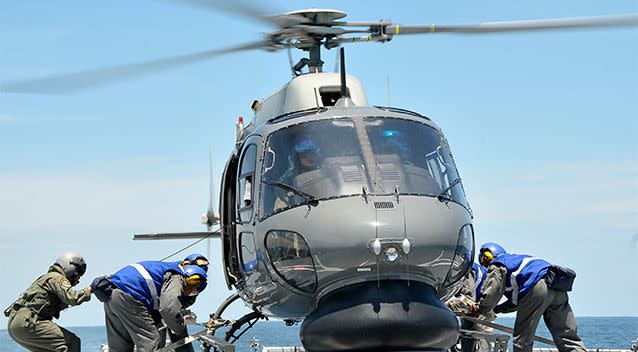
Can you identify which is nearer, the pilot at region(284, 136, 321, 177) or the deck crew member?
the pilot at region(284, 136, 321, 177)

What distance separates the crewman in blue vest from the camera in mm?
12695

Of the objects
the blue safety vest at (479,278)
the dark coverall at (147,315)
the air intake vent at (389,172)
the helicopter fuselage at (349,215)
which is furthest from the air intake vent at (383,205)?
the blue safety vest at (479,278)

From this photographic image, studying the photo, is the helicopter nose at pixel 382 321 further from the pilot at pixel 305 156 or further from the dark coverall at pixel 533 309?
the dark coverall at pixel 533 309

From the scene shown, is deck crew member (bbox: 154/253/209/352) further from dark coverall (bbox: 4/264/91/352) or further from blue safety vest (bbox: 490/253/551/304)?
blue safety vest (bbox: 490/253/551/304)

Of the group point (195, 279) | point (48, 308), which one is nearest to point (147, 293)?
point (195, 279)

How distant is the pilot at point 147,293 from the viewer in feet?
39.8

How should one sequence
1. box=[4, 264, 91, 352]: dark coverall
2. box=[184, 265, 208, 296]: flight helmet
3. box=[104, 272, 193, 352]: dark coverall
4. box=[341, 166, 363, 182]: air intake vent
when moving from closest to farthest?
box=[341, 166, 363, 182]: air intake vent → box=[104, 272, 193, 352]: dark coverall → box=[184, 265, 208, 296]: flight helmet → box=[4, 264, 91, 352]: dark coverall

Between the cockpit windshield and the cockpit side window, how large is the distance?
0.39 meters

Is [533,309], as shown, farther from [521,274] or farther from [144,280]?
[144,280]

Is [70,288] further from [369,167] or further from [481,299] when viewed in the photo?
[481,299]

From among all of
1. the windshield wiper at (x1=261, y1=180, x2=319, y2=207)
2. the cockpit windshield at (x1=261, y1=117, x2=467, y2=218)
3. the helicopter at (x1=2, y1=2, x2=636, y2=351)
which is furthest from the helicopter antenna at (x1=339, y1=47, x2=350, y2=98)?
the windshield wiper at (x1=261, y1=180, x2=319, y2=207)

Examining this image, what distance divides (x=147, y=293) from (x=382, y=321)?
3.53 metres

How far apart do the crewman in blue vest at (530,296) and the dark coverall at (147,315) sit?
3.53 m

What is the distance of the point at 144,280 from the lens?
40.3 ft
